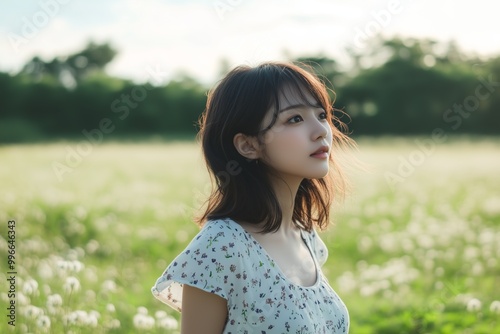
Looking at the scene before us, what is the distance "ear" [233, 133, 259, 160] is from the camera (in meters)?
2.38

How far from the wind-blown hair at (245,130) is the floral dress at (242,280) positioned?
0.10 meters

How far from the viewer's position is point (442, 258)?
23.6 feet

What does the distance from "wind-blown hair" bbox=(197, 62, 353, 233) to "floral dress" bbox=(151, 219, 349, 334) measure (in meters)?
0.10

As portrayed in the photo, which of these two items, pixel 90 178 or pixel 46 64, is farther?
pixel 46 64

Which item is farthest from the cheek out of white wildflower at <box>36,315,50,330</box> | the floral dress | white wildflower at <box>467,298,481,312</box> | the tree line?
the tree line

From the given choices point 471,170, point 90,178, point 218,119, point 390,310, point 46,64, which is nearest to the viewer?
point 218,119

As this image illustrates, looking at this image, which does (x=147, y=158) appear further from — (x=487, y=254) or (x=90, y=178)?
(x=487, y=254)

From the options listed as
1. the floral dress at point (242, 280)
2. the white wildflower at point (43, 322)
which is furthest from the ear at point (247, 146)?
the white wildflower at point (43, 322)

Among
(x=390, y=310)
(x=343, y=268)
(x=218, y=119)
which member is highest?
(x=343, y=268)

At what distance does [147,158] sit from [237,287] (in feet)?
58.5

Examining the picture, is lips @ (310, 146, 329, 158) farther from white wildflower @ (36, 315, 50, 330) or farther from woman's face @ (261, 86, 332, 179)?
white wildflower @ (36, 315, 50, 330)

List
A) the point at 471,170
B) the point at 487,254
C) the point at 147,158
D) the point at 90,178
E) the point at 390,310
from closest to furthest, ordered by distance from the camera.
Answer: the point at 390,310 → the point at 487,254 → the point at 90,178 → the point at 471,170 → the point at 147,158

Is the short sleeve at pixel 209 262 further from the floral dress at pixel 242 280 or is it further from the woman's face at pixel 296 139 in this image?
the woman's face at pixel 296 139

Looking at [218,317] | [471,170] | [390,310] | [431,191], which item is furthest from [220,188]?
[471,170]
